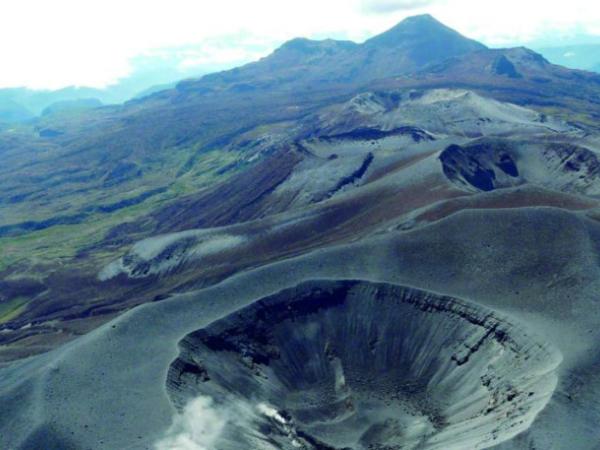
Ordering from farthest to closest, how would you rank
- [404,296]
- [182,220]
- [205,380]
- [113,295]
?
1. [182,220]
2. [113,295]
3. [404,296]
4. [205,380]

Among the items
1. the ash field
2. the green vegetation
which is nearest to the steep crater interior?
the ash field

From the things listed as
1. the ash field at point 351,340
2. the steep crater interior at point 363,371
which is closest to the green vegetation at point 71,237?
the ash field at point 351,340

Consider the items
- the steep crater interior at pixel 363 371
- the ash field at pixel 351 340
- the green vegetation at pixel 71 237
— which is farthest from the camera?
the green vegetation at pixel 71 237

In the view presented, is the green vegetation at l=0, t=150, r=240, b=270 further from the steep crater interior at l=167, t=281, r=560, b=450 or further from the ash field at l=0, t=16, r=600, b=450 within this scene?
the steep crater interior at l=167, t=281, r=560, b=450

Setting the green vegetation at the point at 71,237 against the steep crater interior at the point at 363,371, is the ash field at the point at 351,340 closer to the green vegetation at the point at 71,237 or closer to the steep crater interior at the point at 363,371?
the steep crater interior at the point at 363,371

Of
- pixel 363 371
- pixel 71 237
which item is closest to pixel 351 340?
pixel 363 371

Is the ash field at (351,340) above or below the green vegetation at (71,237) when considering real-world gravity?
above

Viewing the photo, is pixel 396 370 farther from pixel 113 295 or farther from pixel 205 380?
pixel 113 295

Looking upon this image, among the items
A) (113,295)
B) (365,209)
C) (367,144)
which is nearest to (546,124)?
(367,144)
